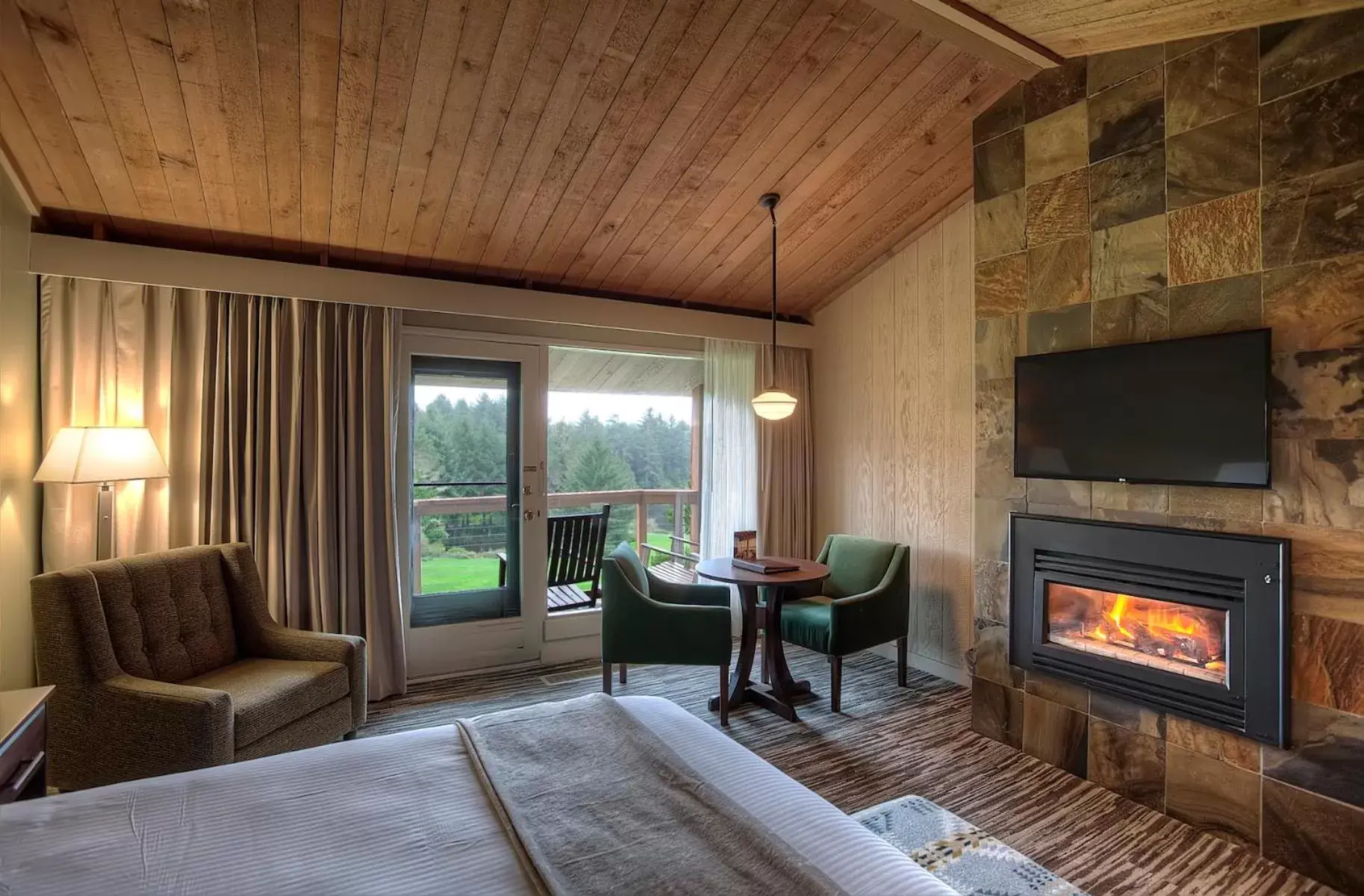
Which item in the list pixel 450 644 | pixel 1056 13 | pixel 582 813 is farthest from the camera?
pixel 450 644

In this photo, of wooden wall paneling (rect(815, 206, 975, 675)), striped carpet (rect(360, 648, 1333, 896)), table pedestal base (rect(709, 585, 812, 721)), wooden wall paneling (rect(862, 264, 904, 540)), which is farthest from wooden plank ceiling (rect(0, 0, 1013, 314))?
striped carpet (rect(360, 648, 1333, 896))

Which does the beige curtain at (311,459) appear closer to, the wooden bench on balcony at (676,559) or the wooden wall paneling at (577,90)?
the wooden wall paneling at (577,90)

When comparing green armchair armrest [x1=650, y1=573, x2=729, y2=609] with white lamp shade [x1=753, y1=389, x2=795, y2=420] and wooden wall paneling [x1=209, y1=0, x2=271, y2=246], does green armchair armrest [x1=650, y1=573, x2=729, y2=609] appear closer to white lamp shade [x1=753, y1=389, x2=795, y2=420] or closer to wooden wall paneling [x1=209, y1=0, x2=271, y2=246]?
white lamp shade [x1=753, y1=389, x2=795, y2=420]

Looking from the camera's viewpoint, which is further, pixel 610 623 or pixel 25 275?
pixel 610 623

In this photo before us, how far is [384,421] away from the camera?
12.3ft

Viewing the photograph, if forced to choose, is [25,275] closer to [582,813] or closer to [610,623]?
[610,623]

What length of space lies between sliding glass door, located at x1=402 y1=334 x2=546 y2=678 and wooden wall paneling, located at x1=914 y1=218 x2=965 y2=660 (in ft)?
8.00

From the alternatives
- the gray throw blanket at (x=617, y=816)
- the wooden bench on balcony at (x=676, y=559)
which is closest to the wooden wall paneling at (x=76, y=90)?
the gray throw blanket at (x=617, y=816)

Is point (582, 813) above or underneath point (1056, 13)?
underneath

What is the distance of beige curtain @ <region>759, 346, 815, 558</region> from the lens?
497cm

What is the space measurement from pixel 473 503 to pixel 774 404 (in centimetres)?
196

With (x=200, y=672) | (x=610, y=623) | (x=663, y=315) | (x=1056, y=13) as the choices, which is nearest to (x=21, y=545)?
(x=200, y=672)

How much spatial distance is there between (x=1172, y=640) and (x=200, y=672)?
3967 mm

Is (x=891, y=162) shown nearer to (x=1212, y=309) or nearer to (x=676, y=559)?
(x=1212, y=309)
